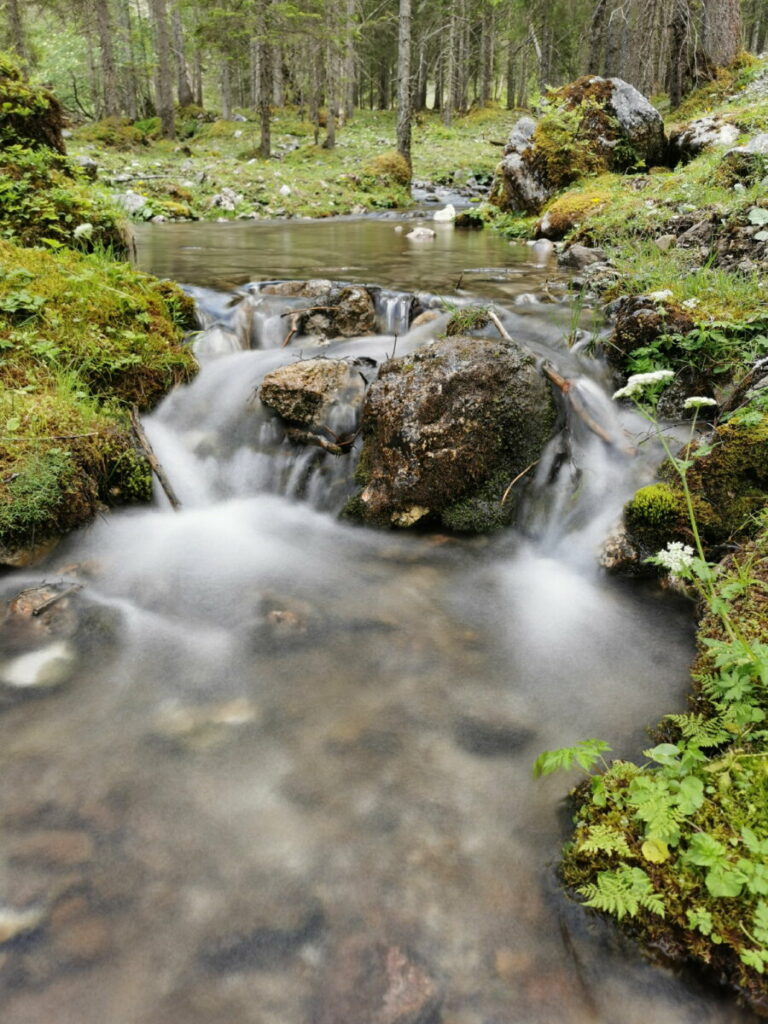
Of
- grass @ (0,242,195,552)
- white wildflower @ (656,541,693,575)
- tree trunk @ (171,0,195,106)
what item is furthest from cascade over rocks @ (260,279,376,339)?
tree trunk @ (171,0,195,106)

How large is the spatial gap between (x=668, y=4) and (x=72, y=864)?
17972mm

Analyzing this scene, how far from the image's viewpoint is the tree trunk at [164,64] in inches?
852

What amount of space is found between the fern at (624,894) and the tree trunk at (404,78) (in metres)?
18.5

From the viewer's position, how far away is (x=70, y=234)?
5418 millimetres

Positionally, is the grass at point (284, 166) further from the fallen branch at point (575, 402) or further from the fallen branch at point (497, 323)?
the fallen branch at point (575, 402)

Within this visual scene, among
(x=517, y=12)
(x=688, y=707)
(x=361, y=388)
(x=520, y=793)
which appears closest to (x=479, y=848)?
(x=520, y=793)

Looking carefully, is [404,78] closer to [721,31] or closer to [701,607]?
[721,31]

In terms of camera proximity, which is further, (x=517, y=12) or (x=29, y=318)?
(x=517, y=12)

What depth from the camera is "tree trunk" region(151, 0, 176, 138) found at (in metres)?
21.6

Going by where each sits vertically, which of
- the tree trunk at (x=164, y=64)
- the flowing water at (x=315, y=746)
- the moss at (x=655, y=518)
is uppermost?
the tree trunk at (x=164, y=64)

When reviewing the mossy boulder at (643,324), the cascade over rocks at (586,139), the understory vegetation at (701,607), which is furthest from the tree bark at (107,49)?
the mossy boulder at (643,324)

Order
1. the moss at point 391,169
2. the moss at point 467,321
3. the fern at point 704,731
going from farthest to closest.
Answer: the moss at point 391,169 < the moss at point 467,321 < the fern at point 704,731

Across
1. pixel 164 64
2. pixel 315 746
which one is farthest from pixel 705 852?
pixel 164 64

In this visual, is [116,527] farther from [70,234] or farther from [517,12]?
[517,12]
